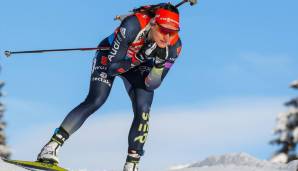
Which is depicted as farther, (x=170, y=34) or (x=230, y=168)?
(x=230, y=168)

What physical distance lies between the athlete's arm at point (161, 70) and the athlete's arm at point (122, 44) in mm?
375

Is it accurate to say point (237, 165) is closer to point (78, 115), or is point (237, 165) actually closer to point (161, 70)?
point (161, 70)

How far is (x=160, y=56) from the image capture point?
10141mm

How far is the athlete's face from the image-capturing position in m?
9.76

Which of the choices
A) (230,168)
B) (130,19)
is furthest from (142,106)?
(230,168)

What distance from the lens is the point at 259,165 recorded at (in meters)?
12.6

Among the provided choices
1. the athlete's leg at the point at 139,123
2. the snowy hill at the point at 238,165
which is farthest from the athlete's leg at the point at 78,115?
the snowy hill at the point at 238,165

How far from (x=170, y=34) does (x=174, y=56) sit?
0.56m

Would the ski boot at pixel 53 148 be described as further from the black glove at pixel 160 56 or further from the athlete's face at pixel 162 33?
the athlete's face at pixel 162 33

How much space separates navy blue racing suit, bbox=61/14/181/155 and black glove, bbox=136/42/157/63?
7 centimetres

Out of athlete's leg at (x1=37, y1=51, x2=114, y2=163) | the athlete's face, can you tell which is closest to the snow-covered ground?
athlete's leg at (x1=37, y1=51, x2=114, y2=163)

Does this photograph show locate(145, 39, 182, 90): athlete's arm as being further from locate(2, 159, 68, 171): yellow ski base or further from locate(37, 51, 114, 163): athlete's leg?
locate(2, 159, 68, 171): yellow ski base

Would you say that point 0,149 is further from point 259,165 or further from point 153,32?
point 153,32

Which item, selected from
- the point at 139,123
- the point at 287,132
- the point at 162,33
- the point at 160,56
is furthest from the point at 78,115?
the point at 287,132
